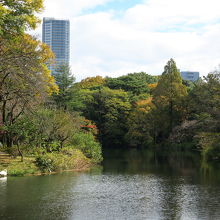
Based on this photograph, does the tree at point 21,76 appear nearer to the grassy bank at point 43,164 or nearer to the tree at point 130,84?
the grassy bank at point 43,164

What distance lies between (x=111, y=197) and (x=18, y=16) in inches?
348

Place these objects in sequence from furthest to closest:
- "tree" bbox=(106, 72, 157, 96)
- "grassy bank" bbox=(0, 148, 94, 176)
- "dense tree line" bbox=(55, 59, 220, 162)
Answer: "tree" bbox=(106, 72, 157, 96) → "dense tree line" bbox=(55, 59, 220, 162) → "grassy bank" bbox=(0, 148, 94, 176)

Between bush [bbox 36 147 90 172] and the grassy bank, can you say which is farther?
bush [bbox 36 147 90 172]

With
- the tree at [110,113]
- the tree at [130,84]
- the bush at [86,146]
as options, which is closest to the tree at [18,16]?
the bush at [86,146]

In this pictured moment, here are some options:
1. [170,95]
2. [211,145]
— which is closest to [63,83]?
[170,95]

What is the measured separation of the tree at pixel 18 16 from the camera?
16.1 m

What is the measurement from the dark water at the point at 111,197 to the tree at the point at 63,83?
24181 millimetres

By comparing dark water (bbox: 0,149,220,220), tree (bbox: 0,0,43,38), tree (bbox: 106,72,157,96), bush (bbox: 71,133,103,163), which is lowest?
dark water (bbox: 0,149,220,220)

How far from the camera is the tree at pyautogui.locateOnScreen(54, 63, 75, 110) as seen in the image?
44.6m

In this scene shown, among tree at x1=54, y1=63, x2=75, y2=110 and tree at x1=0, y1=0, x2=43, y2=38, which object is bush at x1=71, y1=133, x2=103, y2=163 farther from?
tree at x1=54, y1=63, x2=75, y2=110

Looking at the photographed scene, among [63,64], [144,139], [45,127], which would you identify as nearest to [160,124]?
[144,139]

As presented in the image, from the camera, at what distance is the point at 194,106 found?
151 feet

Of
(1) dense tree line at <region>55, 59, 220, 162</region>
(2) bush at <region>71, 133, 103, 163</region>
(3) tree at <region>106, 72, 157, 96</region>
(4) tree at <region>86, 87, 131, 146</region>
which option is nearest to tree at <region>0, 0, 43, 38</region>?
(2) bush at <region>71, 133, 103, 163</region>

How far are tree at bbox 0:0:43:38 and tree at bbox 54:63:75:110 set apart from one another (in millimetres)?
27302
